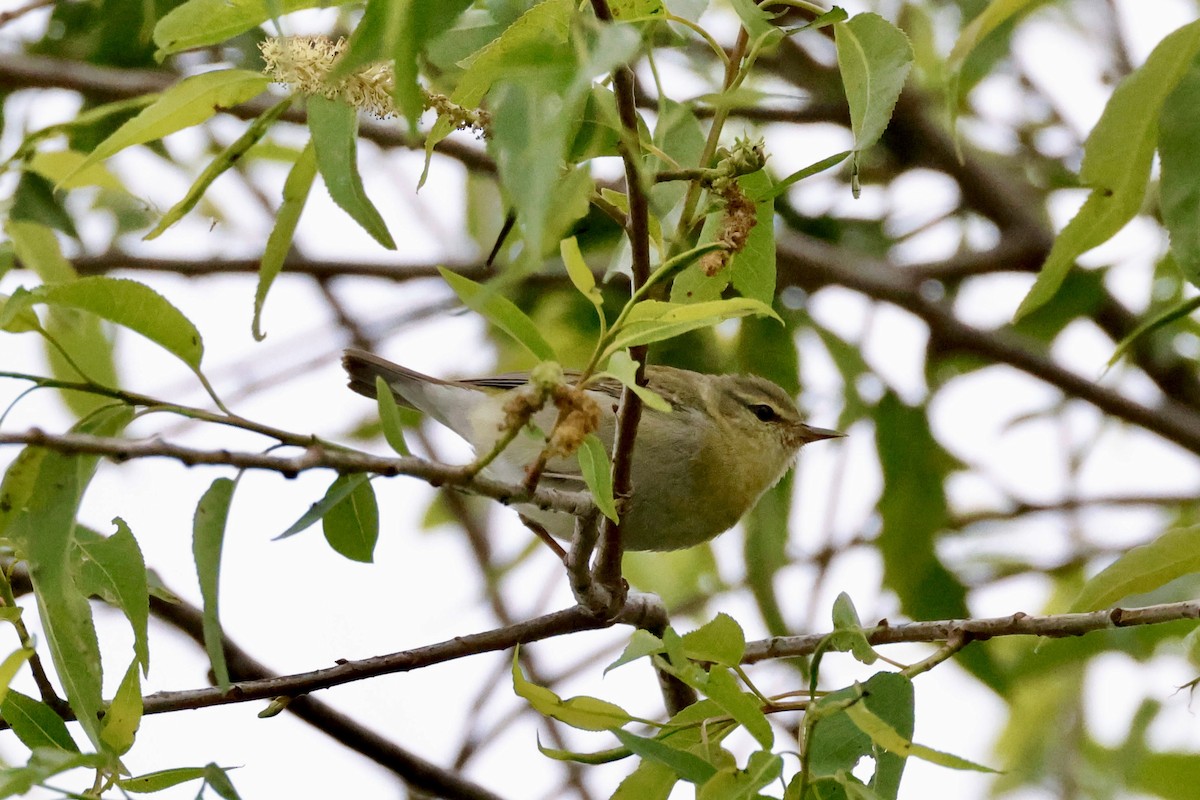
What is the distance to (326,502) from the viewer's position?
2.01m

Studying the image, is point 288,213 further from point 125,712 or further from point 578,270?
point 125,712

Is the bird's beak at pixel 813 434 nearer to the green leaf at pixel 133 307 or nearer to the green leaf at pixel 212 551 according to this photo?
the green leaf at pixel 133 307

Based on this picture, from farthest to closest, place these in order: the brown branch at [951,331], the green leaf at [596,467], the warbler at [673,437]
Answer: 1. the brown branch at [951,331]
2. the warbler at [673,437]
3. the green leaf at [596,467]

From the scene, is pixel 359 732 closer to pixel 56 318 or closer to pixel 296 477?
pixel 56 318

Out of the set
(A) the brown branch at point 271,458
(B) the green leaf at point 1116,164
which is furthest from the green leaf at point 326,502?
(B) the green leaf at point 1116,164

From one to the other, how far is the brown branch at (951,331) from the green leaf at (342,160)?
10.7ft

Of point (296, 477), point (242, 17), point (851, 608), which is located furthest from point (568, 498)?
point (242, 17)

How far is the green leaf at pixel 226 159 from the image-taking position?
2.23 m

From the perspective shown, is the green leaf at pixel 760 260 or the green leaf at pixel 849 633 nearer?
the green leaf at pixel 849 633

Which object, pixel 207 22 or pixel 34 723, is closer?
pixel 207 22

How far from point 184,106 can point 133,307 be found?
0.44 meters

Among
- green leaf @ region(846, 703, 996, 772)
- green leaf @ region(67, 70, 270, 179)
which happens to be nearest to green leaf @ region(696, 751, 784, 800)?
green leaf @ region(846, 703, 996, 772)

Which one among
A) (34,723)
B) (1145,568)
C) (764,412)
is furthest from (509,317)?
(764,412)

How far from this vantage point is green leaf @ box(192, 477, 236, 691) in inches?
75.6
